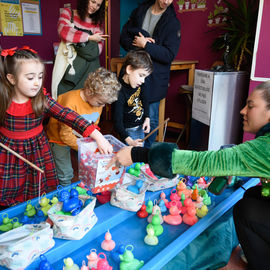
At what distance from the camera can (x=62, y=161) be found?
165 centimetres

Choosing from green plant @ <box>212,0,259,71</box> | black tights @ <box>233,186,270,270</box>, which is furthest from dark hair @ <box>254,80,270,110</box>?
green plant @ <box>212,0,259,71</box>

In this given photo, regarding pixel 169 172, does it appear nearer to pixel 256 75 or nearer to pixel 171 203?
pixel 171 203

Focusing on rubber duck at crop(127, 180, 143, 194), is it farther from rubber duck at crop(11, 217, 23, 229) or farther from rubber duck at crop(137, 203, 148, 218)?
rubber duck at crop(11, 217, 23, 229)

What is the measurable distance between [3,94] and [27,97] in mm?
113

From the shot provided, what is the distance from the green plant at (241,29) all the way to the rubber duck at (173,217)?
6.23 feet

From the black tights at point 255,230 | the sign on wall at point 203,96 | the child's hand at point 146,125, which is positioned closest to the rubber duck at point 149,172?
the black tights at point 255,230

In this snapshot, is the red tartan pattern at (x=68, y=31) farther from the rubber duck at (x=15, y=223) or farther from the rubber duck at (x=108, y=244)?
the rubber duck at (x=108, y=244)

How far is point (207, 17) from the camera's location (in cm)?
304

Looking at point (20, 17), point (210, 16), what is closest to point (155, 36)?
point (210, 16)

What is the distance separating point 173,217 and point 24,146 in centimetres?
74

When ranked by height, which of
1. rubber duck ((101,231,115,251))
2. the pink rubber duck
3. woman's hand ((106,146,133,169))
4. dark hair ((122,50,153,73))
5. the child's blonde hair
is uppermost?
dark hair ((122,50,153,73))

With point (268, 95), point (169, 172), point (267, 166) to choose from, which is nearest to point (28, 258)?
point (169, 172)

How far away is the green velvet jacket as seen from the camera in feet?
3.17

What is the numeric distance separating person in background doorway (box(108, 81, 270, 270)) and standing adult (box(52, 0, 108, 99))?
1237mm
